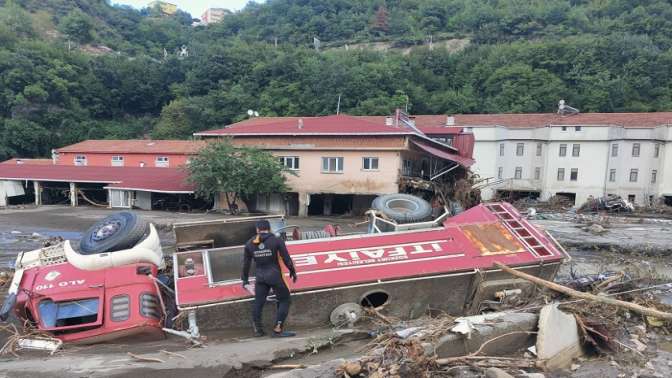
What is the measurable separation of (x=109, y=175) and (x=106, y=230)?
23655 mm

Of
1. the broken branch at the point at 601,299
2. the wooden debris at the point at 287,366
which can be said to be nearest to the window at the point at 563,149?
the broken branch at the point at 601,299

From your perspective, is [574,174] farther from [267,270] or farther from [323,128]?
[267,270]

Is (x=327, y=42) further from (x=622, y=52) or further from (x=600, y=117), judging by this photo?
(x=600, y=117)

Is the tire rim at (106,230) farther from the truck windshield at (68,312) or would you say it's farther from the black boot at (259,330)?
the black boot at (259,330)

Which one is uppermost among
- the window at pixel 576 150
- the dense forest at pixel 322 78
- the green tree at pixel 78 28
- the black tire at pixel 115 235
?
the green tree at pixel 78 28

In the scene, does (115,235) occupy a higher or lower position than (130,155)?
higher

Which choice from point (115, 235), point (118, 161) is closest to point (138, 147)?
point (118, 161)

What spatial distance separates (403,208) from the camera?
11.2 m

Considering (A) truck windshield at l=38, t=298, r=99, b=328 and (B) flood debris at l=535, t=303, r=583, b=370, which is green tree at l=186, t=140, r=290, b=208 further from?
(B) flood debris at l=535, t=303, r=583, b=370

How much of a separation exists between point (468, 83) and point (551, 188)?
3117cm

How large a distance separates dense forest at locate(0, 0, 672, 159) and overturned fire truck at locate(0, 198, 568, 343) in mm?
47691

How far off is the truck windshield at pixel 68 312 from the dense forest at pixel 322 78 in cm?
4819

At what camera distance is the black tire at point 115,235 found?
24.5ft

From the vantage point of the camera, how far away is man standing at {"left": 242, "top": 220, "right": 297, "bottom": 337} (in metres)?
5.96
